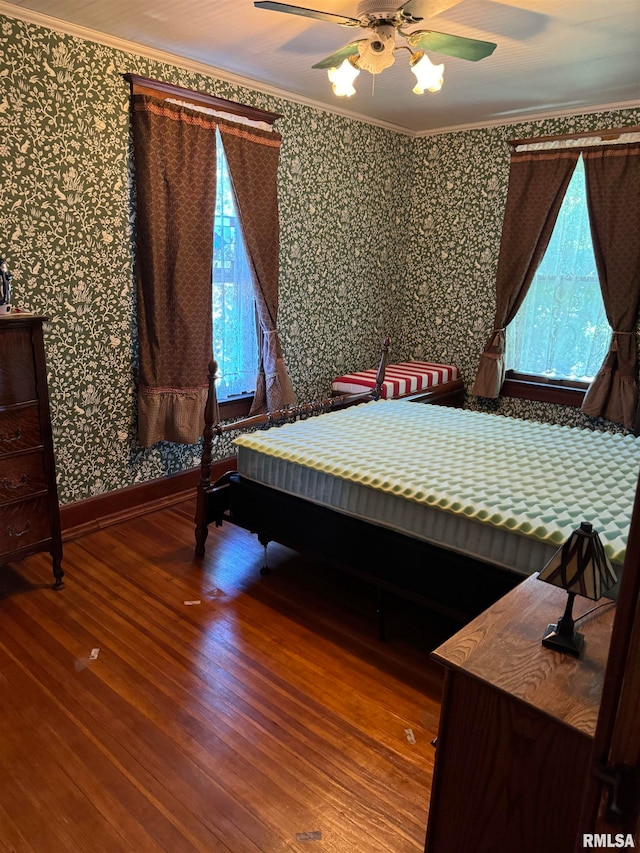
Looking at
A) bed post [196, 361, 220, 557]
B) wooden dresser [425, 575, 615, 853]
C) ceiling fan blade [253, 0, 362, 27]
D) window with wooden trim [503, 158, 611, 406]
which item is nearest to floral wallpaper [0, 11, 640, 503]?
window with wooden trim [503, 158, 611, 406]

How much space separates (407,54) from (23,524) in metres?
3.09

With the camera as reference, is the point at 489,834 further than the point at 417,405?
No

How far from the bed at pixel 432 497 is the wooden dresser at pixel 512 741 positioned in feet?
2.60

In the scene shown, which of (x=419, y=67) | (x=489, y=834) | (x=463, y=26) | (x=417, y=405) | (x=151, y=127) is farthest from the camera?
(x=417, y=405)

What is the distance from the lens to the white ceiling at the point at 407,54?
263cm

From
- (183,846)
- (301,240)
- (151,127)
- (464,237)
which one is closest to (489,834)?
(183,846)

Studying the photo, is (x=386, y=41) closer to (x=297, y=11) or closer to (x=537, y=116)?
(x=297, y=11)

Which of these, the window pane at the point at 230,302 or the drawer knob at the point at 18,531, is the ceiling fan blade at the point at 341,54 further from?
the drawer knob at the point at 18,531

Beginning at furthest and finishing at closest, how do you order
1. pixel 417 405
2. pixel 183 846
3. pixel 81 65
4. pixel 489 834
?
pixel 417 405 → pixel 81 65 → pixel 183 846 → pixel 489 834

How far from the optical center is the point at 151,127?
327 centimetres

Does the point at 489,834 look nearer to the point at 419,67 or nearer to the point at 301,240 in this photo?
the point at 419,67

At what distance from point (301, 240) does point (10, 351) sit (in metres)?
2.47

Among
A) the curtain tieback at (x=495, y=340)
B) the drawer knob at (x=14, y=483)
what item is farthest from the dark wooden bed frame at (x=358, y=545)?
the curtain tieback at (x=495, y=340)

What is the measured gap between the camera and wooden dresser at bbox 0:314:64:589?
249 centimetres
